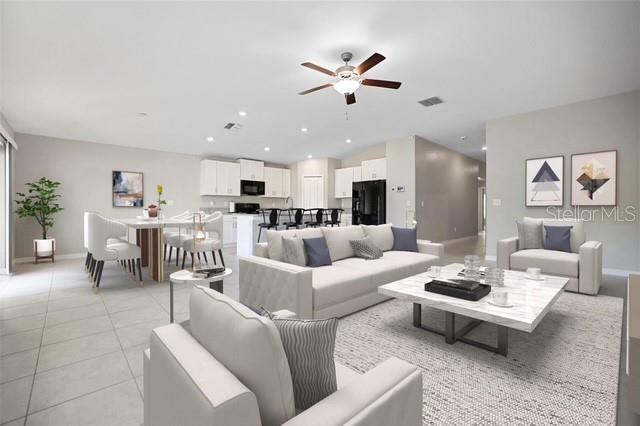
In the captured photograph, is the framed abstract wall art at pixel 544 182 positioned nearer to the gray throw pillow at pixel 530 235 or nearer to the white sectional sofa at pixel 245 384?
the gray throw pillow at pixel 530 235

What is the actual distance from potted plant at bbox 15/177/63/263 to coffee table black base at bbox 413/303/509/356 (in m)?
6.87

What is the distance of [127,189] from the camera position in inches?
278

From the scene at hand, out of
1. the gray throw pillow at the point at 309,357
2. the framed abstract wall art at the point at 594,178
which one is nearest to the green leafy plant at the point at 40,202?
the gray throw pillow at the point at 309,357

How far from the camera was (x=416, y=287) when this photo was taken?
8.21ft

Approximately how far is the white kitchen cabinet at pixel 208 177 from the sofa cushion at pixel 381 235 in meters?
5.54

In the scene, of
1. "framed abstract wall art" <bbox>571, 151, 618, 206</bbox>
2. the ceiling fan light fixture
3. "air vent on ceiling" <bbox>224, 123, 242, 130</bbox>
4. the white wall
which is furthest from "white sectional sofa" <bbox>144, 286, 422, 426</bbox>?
the white wall

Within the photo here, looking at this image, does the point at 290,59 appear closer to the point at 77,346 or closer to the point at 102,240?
the point at 102,240

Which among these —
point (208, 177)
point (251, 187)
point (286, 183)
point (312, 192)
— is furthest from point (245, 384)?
point (286, 183)

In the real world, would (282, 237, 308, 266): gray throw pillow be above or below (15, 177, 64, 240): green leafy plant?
below

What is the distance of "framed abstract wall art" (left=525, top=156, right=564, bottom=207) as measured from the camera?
16.3 feet

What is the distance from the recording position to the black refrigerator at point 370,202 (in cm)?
757

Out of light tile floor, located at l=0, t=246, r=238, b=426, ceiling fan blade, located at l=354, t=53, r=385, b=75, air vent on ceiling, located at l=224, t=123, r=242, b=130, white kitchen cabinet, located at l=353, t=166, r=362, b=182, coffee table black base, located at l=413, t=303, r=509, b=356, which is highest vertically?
air vent on ceiling, located at l=224, t=123, r=242, b=130

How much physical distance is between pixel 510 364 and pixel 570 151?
4.63 m

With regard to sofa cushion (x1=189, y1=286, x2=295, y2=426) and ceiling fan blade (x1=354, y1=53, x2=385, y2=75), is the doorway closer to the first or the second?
ceiling fan blade (x1=354, y1=53, x2=385, y2=75)
